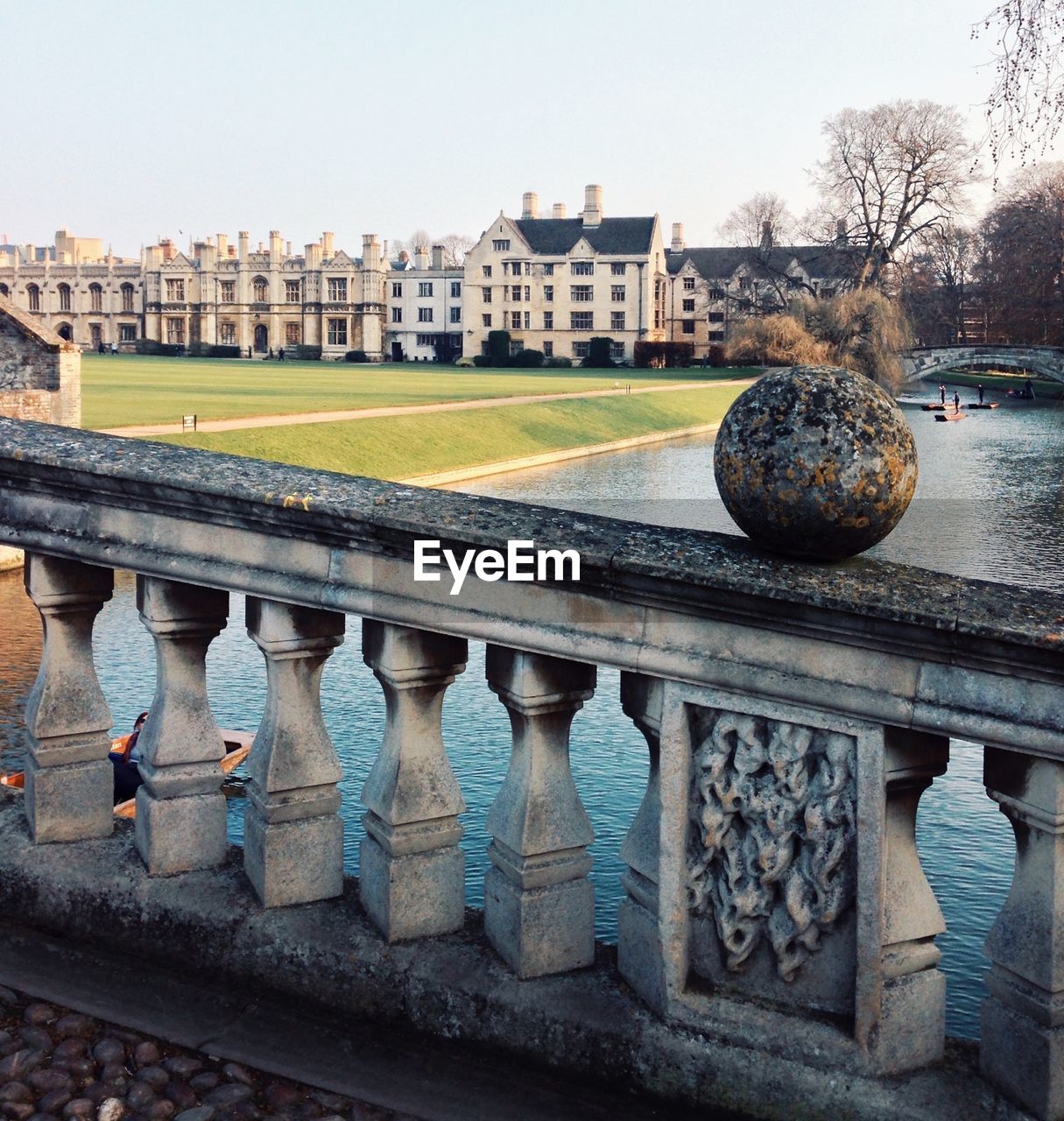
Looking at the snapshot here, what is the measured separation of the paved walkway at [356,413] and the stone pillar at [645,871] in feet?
57.7

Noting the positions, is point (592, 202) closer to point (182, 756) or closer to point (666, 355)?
point (666, 355)

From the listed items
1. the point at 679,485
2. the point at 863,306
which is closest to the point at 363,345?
the point at 863,306

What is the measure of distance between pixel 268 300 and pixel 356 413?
80249 millimetres

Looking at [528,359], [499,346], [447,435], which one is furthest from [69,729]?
[499,346]

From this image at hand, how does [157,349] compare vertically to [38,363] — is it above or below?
above

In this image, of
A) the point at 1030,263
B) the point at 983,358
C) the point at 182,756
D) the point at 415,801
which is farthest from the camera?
the point at 1030,263

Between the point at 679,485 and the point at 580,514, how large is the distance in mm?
26845

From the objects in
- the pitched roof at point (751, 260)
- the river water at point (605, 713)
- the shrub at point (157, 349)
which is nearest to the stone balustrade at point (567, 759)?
the river water at point (605, 713)

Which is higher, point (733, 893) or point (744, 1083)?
point (733, 893)

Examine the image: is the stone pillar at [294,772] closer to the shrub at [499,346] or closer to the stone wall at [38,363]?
the stone wall at [38,363]

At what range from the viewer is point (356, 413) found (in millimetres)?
36094

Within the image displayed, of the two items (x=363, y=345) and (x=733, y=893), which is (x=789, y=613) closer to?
(x=733, y=893)

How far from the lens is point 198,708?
11.6ft

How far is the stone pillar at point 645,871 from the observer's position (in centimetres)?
294
